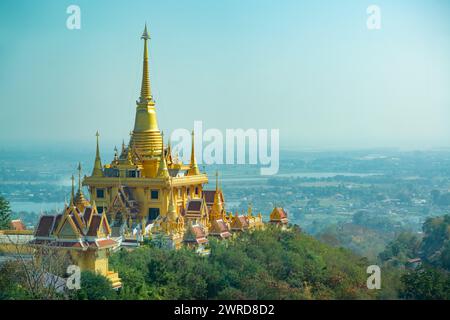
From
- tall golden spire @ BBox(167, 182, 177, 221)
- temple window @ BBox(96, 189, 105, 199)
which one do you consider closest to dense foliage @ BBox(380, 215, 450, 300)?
tall golden spire @ BBox(167, 182, 177, 221)

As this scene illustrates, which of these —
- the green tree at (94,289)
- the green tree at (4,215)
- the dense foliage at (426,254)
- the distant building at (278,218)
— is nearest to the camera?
the green tree at (94,289)

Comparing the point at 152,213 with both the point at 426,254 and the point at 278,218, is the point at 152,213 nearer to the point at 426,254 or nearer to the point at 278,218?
the point at 278,218

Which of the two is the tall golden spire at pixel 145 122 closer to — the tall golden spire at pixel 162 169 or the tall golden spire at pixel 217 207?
the tall golden spire at pixel 162 169

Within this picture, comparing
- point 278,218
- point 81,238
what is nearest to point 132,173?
point 278,218

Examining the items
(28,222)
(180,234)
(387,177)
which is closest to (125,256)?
(180,234)

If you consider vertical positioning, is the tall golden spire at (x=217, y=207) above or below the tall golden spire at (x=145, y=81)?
below

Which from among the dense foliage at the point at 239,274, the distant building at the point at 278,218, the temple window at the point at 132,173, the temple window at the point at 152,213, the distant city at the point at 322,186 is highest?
the temple window at the point at 132,173

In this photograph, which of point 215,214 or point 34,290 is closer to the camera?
point 34,290

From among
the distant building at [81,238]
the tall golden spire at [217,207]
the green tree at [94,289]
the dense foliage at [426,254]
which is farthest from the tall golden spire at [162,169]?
the green tree at [94,289]
